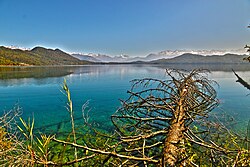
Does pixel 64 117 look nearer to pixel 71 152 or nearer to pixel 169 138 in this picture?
pixel 71 152

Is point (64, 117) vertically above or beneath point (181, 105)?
beneath

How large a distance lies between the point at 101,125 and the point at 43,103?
8.58 meters

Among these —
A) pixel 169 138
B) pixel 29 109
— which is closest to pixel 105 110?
pixel 29 109

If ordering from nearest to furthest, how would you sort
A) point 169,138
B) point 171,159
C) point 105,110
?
point 171,159 < point 169,138 < point 105,110

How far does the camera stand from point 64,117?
12.1m

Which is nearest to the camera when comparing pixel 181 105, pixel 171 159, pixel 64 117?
pixel 171 159

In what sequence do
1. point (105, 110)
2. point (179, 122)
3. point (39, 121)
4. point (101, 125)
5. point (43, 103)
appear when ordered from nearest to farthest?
point (179, 122)
point (101, 125)
point (39, 121)
point (105, 110)
point (43, 103)

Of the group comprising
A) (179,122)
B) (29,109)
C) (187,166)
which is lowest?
(29,109)

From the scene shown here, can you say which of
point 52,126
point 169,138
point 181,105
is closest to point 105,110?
point 52,126

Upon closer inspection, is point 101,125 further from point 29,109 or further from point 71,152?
point 29,109

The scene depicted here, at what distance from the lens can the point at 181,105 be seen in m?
3.69

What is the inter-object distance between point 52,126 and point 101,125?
2.65m

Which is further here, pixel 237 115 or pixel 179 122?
pixel 237 115

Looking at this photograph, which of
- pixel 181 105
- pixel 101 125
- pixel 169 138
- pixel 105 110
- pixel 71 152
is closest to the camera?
pixel 169 138
